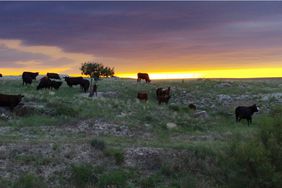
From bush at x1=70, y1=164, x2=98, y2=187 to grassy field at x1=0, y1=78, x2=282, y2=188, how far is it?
0.04m

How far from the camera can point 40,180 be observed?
21.1m

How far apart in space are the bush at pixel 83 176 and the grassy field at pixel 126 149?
1.7 inches

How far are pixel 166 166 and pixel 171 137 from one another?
5611 mm

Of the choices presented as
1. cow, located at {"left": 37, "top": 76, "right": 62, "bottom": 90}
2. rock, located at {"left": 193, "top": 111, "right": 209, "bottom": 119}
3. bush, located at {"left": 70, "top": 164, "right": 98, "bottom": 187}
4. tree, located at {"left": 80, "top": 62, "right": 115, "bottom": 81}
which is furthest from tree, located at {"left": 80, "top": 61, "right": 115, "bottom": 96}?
bush, located at {"left": 70, "top": 164, "right": 98, "bottom": 187}

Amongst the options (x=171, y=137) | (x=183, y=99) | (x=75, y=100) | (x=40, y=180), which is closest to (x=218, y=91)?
(x=183, y=99)

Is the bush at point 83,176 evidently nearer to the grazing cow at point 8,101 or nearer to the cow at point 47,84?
the grazing cow at point 8,101

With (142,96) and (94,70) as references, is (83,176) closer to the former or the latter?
(142,96)

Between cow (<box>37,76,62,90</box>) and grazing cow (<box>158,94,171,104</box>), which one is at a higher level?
cow (<box>37,76,62,90</box>)

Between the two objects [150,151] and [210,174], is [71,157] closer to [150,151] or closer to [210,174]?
[150,151]

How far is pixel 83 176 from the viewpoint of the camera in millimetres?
21797

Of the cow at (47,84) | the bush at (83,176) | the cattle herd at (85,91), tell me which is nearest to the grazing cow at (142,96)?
the cattle herd at (85,91)

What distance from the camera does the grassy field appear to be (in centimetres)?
2145

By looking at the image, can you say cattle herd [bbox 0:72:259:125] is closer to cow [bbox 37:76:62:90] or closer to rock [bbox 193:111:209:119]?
cow [bbox 37:76:62:90]

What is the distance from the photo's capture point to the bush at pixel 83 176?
848 inches
